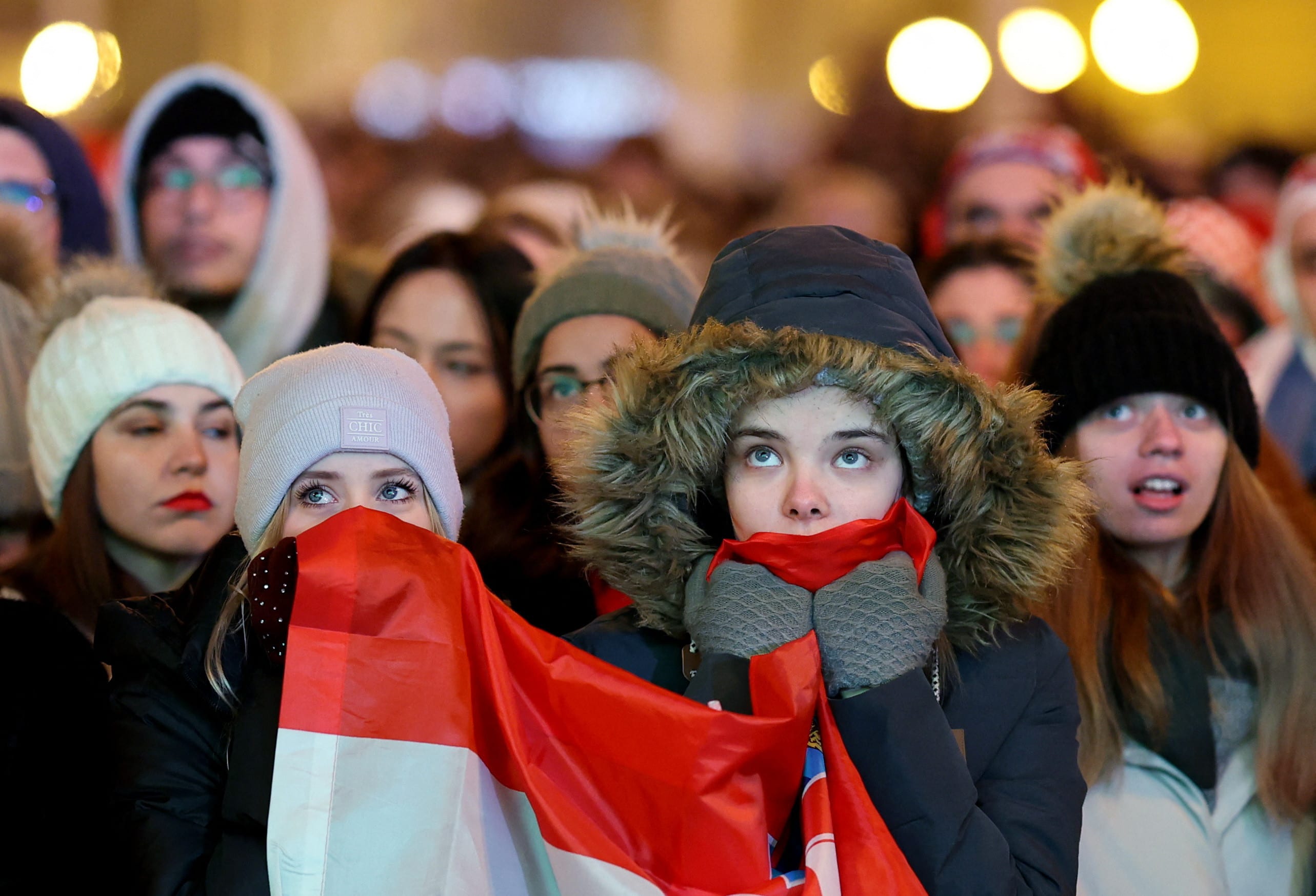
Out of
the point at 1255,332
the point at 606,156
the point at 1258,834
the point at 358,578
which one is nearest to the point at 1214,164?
the point at 1255,332

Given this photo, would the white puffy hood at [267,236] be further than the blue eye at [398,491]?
Yes

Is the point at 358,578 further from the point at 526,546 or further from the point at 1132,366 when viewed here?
the point at 1132,366

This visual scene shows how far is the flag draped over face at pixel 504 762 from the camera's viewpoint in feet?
6.81

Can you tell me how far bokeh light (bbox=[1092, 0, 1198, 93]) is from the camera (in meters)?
7.51

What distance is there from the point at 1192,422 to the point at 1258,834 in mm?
936

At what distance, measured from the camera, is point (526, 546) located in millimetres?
3363

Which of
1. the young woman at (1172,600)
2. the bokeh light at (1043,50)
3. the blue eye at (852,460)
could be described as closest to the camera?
the blue eye at (852,460)

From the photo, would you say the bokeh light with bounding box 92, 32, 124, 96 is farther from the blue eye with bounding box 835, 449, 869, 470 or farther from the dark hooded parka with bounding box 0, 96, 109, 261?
the blue eye with bounding box 835, 449, 869, 470

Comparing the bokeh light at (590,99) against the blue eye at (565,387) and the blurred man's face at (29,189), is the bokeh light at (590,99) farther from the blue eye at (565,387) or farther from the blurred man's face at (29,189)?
the blue eye at (565,387)

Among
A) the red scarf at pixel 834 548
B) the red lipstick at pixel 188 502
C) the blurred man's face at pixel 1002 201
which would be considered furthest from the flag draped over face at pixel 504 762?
the blurred man's face at pixel 1002 201

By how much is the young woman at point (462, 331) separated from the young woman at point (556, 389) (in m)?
0.32

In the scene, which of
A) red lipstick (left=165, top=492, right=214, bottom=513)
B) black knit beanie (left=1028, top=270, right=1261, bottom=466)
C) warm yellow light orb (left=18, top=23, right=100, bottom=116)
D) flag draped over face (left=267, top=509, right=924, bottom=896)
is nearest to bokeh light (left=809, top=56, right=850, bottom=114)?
warm yellow light orb (left=18, top=23, right=100, bottom=116)

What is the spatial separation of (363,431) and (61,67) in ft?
15.1

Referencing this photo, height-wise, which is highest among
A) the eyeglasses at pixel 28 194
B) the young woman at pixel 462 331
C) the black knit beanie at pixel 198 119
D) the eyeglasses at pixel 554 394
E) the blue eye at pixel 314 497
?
the black knit beanie at pixel 198 119
